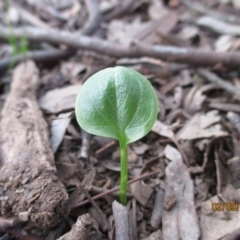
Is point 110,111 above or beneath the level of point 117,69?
beneath

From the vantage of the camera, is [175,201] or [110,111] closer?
[110,111]

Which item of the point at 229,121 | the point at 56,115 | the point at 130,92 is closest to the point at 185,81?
the point at 229,121

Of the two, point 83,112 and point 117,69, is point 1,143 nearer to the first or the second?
point 83,112

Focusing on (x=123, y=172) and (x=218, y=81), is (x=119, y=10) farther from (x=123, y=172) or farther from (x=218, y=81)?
(x=123, y=172)

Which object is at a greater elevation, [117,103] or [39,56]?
[117,103]

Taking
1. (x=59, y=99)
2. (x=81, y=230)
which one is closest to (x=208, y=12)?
(x=59, y=99)

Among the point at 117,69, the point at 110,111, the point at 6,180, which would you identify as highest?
the point at 117,69

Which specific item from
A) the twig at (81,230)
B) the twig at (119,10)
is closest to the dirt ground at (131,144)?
the twig at (81,230)
